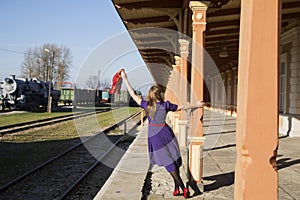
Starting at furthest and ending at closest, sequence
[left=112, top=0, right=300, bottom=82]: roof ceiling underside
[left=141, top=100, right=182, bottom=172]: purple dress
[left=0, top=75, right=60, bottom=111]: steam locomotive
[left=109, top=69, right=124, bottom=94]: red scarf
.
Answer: [left=0, top=75, right=60, bottom=111]: steam locomotive < [left=112, top=0, right=300, bottom=82]: roof ceiling underside < [left=141, top=100, right=182, bottom=172]: purple dress < [left=109, top=69, right=124, bottom=94]: red scarf

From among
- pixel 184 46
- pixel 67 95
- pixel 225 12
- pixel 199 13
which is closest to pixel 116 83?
pixel 199 13

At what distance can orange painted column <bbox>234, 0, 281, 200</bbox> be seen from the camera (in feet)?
6.89

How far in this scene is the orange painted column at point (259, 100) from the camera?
2102 mm

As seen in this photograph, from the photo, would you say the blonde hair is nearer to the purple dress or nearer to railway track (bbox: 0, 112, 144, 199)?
the purple dress

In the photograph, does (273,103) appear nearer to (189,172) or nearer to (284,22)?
(189,172)

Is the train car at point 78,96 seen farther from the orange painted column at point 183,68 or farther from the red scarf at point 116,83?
the red scarf at point 116,83

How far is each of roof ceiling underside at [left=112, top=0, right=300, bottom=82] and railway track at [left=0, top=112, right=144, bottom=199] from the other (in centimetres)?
405

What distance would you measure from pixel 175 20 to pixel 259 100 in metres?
7.27

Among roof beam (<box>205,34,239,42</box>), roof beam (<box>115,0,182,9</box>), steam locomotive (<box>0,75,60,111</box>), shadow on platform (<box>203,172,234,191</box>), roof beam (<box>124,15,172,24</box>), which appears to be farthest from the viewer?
steam locomotive (<box>0,75,60,111</box>)

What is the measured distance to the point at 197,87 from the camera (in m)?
5.06

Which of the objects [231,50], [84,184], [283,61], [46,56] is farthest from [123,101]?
[84,184]

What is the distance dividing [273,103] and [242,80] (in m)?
0.24

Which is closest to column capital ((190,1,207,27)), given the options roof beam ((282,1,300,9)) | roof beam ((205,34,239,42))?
roof beam ((282,1,300,9))

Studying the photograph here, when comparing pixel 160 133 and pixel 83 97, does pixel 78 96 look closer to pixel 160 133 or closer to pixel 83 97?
pixel 83 97
